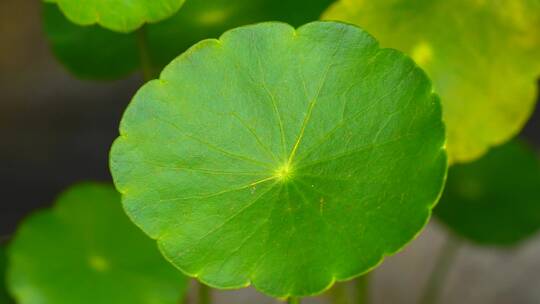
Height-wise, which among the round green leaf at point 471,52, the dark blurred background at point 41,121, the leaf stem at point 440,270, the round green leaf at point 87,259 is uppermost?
the round green leaf at point 471,52

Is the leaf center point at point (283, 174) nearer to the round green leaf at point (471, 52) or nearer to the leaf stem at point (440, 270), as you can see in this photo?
the round green leaf at point (471, 52)

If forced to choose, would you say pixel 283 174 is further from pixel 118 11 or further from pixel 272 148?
pixel 118 11

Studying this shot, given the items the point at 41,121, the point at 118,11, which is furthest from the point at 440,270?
the point at 118,11

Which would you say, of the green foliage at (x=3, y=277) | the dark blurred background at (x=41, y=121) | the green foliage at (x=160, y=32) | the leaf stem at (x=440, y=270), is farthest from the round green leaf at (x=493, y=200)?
the green foliage at (x=3, y=277)

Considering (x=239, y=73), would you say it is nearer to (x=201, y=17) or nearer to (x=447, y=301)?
(x=201, y=17)

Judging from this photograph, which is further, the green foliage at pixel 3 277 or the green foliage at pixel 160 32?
the green foliage at pixel 3 277

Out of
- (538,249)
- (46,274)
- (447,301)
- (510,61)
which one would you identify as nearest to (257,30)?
(510,61)

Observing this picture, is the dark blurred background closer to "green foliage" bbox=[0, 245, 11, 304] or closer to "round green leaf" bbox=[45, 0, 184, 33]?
"green foliage" bbox=[0, 245, 11, 304]
